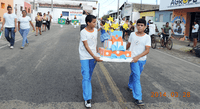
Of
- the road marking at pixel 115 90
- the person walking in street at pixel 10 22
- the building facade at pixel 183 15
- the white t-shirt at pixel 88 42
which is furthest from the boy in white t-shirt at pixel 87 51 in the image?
the building facade at pixel 183 15

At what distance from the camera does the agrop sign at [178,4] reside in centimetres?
1582

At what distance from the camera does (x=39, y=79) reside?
517cm

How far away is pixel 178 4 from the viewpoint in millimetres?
18031

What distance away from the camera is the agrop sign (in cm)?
1582

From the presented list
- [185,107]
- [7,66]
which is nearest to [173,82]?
[185,107]

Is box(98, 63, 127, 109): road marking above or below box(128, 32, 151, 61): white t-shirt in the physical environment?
below

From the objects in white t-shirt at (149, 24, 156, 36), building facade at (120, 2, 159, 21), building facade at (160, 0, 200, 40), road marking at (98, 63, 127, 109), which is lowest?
road marking at (98, 63, 127, 109)

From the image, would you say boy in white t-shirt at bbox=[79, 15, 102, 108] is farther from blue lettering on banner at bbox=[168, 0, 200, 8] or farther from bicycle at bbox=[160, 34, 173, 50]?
blue lettering on banner at bbox=[168, 0, 200, 8]

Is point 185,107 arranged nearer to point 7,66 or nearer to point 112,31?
point 112,31

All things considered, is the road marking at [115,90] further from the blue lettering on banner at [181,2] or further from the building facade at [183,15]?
the building facade at [183,15]

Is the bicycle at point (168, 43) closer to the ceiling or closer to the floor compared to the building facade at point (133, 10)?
closer to the floor

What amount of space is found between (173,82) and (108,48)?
286cm

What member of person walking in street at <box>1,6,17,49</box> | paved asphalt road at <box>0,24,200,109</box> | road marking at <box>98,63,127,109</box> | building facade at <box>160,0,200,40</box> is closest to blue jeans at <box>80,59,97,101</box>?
paved asphalt road at <box>0,24,200,109</box>

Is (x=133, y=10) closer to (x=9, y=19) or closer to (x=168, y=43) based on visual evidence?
(x=168, y=43)
